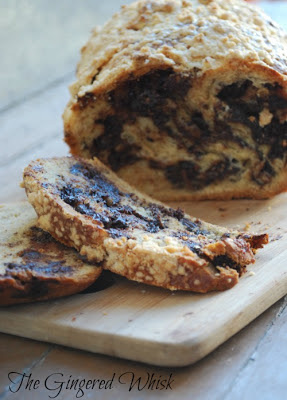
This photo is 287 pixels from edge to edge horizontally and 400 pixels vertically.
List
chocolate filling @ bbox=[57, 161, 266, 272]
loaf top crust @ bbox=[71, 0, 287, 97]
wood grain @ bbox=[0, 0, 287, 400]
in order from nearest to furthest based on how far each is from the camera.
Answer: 1. wood grain @ bbox=[0, 0, 287, 400]
2. chocolate filling @ bbox=[57, 161, 266, 272]
3. loaf top crust @ bbox=[71, 0, 287, 97]

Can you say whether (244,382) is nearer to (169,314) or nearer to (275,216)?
(169,314)

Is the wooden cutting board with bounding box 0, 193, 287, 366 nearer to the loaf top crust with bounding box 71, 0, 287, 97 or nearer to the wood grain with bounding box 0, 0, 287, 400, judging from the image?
the wood grain with bounding box 0, 0, 287, 400

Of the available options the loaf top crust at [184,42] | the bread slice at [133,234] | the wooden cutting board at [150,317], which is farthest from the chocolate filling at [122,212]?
the loaf top crust at [184,42]

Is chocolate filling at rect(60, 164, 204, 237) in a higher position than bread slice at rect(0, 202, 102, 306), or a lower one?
higher

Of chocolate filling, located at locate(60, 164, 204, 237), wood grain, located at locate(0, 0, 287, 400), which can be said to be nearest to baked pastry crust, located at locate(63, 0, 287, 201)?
wood grain, located at locate(0, 0, 287, 400)

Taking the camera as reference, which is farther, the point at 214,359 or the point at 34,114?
the point at 34,114

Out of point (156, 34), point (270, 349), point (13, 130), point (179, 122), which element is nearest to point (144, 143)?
point (179, 122)

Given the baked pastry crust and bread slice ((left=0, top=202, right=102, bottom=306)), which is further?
the baked pastry crust
